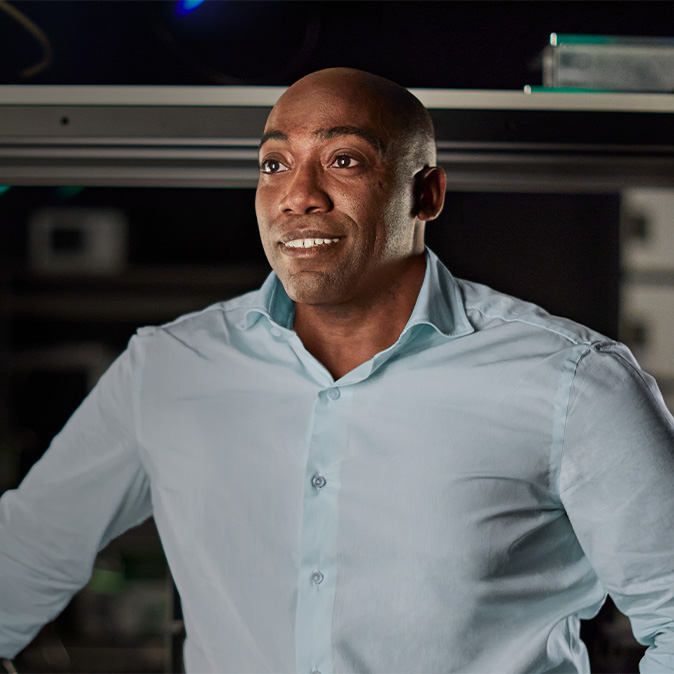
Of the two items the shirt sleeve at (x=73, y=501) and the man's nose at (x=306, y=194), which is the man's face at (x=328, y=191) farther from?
the shirt sleeve at (x=73, y=501)

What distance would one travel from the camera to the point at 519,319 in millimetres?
978

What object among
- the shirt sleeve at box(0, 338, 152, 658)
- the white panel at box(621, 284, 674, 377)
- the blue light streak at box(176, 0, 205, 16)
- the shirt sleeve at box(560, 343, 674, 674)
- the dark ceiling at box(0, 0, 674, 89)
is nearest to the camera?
the shirt sleeve at box(560, 343, 674, 674)

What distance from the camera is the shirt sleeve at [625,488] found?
0.86 meters

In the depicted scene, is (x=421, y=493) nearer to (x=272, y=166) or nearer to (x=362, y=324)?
(x=362, y=324)

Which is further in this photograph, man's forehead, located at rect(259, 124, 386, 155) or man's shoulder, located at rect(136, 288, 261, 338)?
man's shoulder, located at rect(136, 288, 261, 338)

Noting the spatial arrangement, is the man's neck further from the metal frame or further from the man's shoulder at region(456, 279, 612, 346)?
the metal frame

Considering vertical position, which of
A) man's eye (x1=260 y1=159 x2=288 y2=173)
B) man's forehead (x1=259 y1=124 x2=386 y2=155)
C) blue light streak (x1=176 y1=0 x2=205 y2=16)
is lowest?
man's eye (x1=260 y1=159 x2=288 y2=173)

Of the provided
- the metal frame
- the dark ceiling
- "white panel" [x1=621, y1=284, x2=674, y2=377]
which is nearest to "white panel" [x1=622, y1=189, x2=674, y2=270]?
"white panel" [x1=621, y1=284, x2=674, y2=377]

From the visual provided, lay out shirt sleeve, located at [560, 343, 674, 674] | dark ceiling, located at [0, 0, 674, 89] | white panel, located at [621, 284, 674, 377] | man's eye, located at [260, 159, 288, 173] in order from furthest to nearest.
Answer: white panel, located at [621, 284, 674, 377] < dark ceiling, located at [0, 0, 674, 89] < man's eye, located at [260, 159, 288, 173] < shirt sleeve, located at [560, 343, 674, 674]

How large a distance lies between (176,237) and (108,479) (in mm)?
1763

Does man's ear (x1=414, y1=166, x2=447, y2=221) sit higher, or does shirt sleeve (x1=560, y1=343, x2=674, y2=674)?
man's ear (x1=414, y1=166, x2=447, y2=221)

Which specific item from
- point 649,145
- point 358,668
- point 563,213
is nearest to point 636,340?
point 563,213

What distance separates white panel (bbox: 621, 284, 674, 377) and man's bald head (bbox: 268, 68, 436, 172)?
4.56 ft

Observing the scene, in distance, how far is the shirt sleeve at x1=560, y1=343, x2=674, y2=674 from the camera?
0.86 meters
